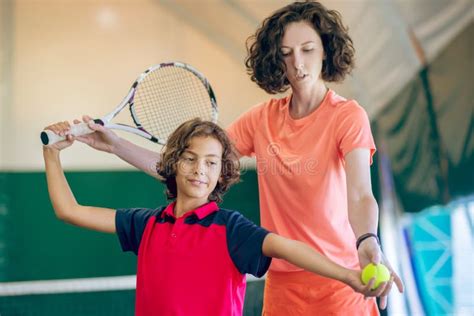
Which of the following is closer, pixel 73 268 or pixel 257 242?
pixel 257 242

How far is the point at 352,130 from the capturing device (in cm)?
161

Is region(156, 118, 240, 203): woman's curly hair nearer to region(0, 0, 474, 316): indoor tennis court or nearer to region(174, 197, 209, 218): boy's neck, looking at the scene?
region(174, 197, 209, 218): boy's neck

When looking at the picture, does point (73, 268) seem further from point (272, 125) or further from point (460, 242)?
point (272, 125)

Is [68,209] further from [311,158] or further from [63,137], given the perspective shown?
[311,158]

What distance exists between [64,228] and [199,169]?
3.74 metres

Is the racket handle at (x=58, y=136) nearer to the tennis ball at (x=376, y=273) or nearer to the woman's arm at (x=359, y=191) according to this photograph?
the woman's arm at (x=359, y=191)

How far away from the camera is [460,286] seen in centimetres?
402

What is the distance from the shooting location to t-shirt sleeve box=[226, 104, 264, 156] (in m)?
1.86

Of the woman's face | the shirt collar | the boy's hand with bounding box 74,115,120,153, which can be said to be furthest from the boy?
the woman's face

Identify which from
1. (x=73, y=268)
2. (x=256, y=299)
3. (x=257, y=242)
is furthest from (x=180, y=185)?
(x=73, y=268)

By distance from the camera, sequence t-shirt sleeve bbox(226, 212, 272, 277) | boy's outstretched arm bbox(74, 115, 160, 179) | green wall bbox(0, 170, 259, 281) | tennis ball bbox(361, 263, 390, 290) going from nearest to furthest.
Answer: tennis ball bbox(361, 263, 390, 290), t-shirt sleeve bbox(226, 212, 272, 277), boy's outstretched arm bbox(74, 115, 160, 179), green wall bbox(0, 170, 259, 281)

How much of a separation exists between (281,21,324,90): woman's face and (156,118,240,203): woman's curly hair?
0.24 meters

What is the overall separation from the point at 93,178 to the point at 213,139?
371 centimetres

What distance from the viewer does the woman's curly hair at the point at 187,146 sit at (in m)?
1.67
